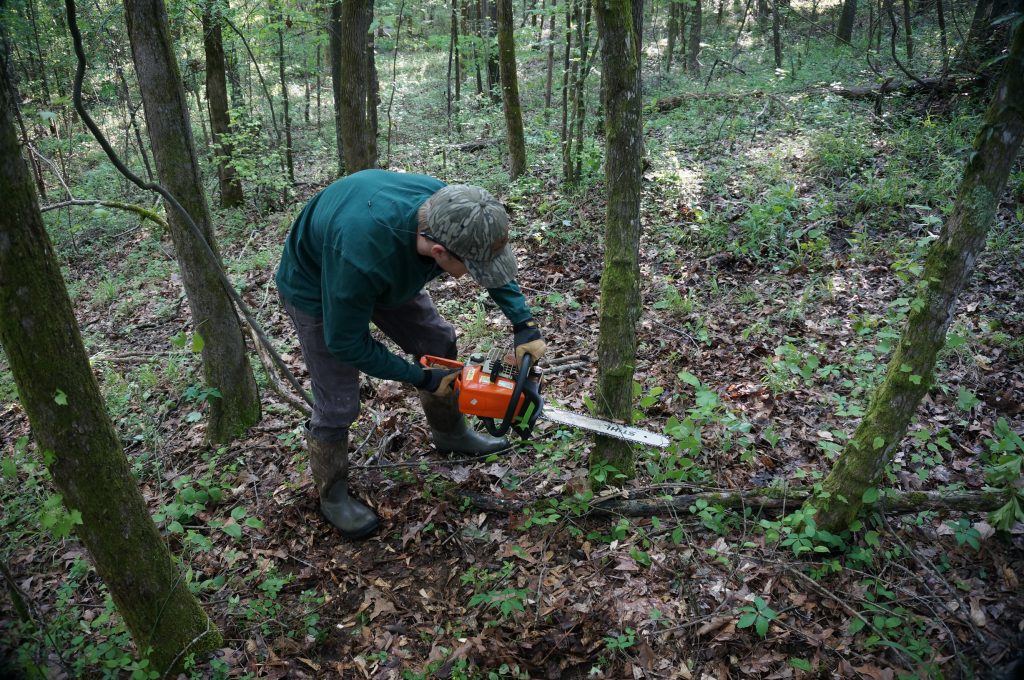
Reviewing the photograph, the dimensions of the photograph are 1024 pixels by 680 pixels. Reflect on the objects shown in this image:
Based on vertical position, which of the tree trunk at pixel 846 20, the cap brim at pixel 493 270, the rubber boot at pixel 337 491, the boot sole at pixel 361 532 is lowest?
the boot sole at pixel 361 532

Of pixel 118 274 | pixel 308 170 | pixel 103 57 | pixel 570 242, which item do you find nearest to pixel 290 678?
pixel 570 242

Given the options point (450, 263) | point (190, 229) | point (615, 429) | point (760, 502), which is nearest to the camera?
point (450, 263)

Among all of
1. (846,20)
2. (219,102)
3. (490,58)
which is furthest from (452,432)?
(846,20)

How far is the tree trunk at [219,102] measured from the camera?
10.5 m

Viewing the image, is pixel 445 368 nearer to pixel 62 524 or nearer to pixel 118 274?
pixel 62 524

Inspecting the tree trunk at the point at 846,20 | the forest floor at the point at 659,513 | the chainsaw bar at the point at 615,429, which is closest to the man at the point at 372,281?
Result: the chainsaw bar at the point at 615,429

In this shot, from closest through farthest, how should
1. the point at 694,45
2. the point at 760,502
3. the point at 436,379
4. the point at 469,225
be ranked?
the point at 469,225
the point at 760,502
the point at 436,379
the point at 694,45

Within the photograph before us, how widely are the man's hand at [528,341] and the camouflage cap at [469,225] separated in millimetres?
596

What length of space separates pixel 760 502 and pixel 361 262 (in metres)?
2.60

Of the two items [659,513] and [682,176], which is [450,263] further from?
[682,176]

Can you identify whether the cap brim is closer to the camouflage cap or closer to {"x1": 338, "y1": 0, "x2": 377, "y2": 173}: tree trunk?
the camouflage cap

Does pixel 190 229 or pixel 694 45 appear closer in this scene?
pixel 190 229

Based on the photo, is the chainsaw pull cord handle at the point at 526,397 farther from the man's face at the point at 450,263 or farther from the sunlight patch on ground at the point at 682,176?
the sunlight patch on ground at the point at 682,176

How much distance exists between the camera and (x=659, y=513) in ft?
11.2
